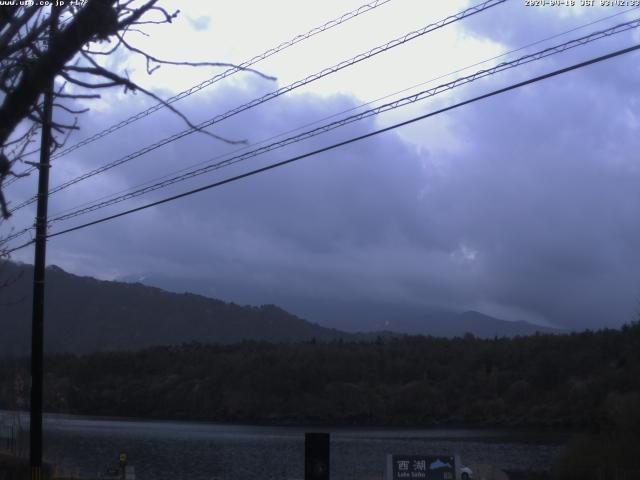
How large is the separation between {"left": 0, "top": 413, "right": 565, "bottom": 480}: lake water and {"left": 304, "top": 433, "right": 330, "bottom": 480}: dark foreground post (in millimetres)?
20473

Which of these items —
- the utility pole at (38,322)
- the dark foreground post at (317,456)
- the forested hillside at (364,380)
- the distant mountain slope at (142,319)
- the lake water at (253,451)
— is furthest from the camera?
the distant mountain slope at (142,319)

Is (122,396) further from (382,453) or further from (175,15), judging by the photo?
(175,15)

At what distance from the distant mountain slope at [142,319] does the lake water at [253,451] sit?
9101 cm

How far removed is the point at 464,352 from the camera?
315 ft

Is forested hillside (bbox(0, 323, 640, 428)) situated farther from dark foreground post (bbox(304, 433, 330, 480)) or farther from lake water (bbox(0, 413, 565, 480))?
dark foreground post (bbox(304, 433, 330, 480))

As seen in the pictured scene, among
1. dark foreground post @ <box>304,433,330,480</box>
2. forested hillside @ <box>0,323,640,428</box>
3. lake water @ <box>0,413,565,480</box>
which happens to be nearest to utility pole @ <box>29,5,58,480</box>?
dark foreground post @ <box>304,433,330,480</box>

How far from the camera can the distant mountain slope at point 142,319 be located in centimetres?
15550

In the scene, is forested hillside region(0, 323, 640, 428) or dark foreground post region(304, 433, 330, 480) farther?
forested hillside region(0, 323, 640, 428)

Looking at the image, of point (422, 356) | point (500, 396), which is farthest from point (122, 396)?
point (500, 396)

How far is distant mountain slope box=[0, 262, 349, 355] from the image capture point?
510ft

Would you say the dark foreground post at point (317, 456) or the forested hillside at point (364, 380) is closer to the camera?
the dark foreground post at point (317, 456)

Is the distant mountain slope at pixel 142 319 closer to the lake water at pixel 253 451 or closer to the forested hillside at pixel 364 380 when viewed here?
the forested hillside at pixel 364 380

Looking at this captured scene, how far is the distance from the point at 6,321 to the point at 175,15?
349ft

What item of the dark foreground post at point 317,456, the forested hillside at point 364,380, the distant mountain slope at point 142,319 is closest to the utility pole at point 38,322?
the dark foreground post at point 317,456
